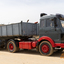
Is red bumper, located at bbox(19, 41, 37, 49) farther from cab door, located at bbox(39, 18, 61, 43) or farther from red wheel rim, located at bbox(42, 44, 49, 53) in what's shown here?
cab door, located at bbox(39, 18, 61, 43)

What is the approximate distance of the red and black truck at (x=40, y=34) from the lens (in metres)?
7.08

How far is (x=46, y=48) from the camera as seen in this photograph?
292 inches

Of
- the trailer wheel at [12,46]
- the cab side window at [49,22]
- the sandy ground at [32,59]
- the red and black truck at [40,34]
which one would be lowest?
the sandy ground at [32,59]

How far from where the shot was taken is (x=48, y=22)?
292 inches

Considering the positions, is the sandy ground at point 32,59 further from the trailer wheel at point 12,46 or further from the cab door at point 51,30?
the trailer wheel at point 12,46

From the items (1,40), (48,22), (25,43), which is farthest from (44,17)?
(1,40)

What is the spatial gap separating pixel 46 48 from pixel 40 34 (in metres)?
1.12

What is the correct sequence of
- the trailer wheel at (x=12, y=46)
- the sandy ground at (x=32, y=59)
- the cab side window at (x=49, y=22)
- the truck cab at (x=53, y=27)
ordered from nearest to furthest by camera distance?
the sandy ground at (x=32, y=59)
the truck cab at (x=53, y=27)
the cab side window at (x=49, y=22)
the trailer wheel at (x=12, y=46)

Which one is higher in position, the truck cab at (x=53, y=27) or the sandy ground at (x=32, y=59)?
the truck cab at (x=53, y=27)

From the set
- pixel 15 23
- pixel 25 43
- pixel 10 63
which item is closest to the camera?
pixel 10 63

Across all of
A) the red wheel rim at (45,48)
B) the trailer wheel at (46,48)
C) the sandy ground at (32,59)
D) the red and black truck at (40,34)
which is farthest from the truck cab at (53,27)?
the sandy ground at (32,59)

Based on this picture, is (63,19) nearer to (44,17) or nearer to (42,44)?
(44,17)

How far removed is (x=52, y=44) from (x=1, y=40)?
5563mm

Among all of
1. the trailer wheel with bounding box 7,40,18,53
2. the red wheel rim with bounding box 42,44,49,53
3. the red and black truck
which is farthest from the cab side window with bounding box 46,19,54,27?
the trailer wheel with bounding box 7,40,18,53
